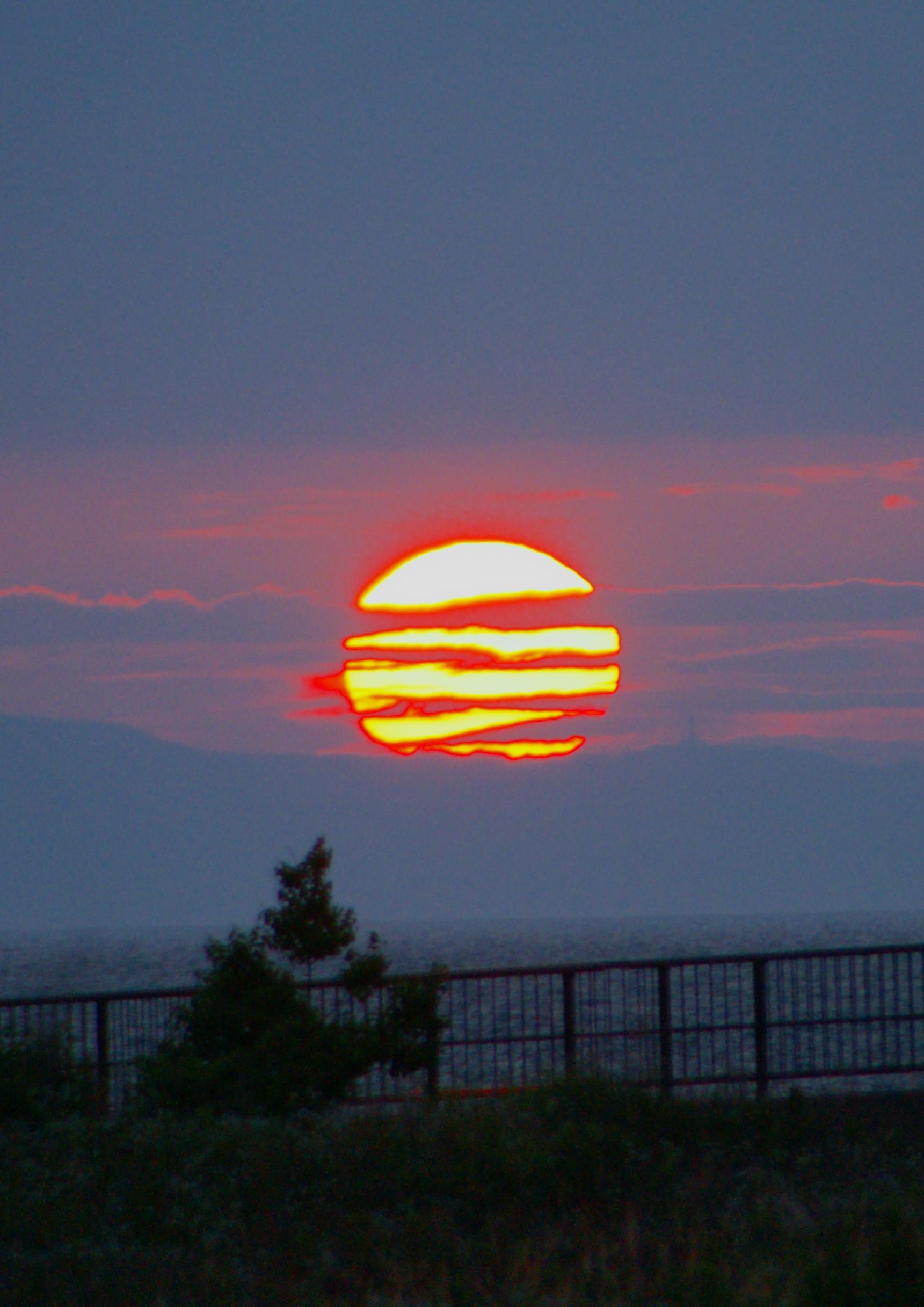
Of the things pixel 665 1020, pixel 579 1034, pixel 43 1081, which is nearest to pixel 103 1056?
pixel 43 1081

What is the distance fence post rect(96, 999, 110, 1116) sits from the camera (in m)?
12.7

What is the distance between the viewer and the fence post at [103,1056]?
501 inches

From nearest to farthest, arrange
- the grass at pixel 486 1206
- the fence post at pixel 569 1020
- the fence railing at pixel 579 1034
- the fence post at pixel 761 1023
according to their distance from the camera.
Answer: the grass at pixel 486 1206 < the fence railing at pixel 579 1034 < the fence post at pixel 569 1020 < the fence post at pixel 761 1023

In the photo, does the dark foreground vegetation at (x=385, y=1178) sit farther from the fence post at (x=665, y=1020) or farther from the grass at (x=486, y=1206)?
the fence post at (x=665, y=1020)

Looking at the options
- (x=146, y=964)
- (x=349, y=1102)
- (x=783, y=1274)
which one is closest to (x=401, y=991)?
(x=349, y=1102)

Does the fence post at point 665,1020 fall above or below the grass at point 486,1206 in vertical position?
above

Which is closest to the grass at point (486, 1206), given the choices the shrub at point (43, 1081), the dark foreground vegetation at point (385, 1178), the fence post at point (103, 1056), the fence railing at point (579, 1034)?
the dark foreground vegetation at point (385, 1178)

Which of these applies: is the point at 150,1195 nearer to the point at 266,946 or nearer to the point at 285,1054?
the point at 285,1054

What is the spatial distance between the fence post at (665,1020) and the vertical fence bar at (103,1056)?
4598 millimetres

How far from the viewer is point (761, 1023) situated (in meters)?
14.1

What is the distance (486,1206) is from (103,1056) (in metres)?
4.14

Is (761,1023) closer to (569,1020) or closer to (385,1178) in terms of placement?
(569,1020)

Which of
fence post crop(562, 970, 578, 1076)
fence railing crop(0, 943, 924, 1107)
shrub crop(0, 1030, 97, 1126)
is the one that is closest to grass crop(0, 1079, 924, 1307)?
shrub crop(0, 1030, 97, 1126)

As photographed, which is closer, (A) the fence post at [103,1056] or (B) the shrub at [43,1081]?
(B) the shrub at [43,1081]
